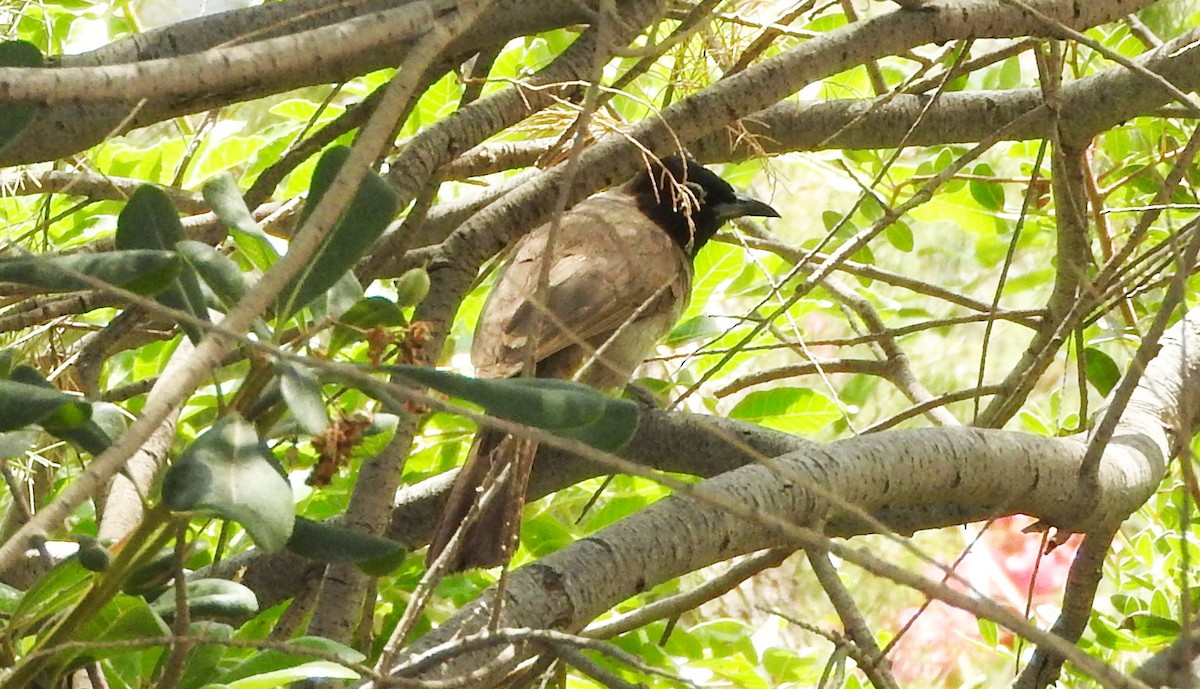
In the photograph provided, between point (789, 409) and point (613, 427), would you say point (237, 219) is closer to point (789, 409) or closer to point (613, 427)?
point (613, 427)

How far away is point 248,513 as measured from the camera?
45.9 inches

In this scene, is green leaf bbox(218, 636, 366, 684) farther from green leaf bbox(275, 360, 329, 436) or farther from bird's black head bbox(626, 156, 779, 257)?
bird's black head bbox(626, 156, 779, 257)

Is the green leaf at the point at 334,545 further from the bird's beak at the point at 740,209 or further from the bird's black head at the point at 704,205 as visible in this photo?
the bird's beak at the point at 740,209

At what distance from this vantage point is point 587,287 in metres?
3.92

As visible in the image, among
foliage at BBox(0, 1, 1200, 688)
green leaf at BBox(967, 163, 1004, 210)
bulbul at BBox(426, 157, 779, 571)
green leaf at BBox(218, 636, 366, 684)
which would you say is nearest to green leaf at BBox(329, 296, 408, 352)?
foliage at BBox(0, 1, 1200, 688)

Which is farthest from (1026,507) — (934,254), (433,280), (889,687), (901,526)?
(934,254)

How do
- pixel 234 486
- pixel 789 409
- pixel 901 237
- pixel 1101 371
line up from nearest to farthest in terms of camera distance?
pixel 234 486
pixel 1101 371
pixel 789 409
pixel 901 237

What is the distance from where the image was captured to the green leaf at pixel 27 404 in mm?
1208

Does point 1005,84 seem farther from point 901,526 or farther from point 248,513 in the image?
A: point 248,513

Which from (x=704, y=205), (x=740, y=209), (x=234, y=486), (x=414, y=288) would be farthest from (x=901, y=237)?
(x=234, y=486)

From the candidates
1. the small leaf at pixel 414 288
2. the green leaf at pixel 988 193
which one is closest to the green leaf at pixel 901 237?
the green leaf at pixel 988 193

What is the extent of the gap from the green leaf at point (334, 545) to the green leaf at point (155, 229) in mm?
243

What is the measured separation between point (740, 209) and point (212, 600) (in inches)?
121

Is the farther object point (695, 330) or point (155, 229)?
point (695, 330)
